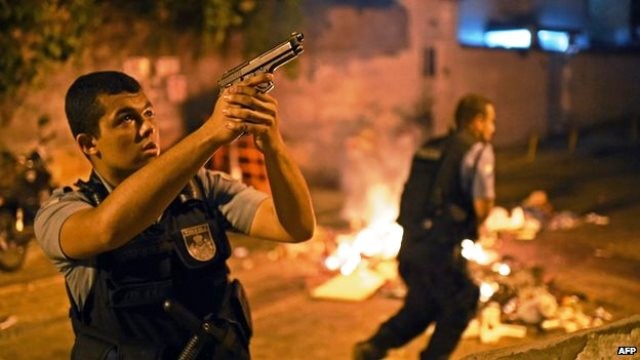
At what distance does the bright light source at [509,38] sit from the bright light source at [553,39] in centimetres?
64

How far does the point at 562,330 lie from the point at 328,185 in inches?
237

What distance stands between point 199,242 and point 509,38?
62.5 feet

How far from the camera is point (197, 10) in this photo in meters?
9.86

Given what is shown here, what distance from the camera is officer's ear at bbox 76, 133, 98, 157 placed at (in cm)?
206

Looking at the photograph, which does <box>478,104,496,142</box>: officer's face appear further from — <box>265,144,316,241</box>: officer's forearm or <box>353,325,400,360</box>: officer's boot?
<box>265,144,316,241</box>: officer's forearm

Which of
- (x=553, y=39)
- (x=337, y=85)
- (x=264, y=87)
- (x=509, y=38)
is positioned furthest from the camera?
(x=553, y=39)

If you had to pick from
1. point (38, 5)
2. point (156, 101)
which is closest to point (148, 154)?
point (38, 5)

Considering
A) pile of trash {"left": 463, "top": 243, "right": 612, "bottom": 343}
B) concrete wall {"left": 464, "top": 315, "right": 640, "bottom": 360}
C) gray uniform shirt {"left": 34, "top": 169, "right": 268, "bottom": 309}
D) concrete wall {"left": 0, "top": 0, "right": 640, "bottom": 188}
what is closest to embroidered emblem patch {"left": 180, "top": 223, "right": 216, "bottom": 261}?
gray uniform shirt {"left": 34, "top": 169, "right": 268, "bottom": 309}

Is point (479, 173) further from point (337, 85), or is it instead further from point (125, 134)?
point (337, 85)

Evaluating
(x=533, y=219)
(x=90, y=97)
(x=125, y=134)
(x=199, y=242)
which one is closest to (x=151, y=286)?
(x=199, y=242)

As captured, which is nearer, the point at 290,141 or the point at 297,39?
the point at 297,39

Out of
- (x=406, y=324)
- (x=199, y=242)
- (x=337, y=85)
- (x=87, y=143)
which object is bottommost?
(x=406, y=324)

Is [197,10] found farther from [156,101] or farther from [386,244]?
[386,244]

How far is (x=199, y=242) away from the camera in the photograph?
2094 millimetres
